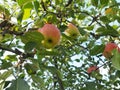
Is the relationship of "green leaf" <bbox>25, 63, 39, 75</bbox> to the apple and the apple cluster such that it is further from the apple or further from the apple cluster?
the apple

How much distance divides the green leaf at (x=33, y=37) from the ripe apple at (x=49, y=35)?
88mm

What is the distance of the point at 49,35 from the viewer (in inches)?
77.5

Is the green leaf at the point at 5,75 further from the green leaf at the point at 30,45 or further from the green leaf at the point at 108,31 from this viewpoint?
the green leaf at the point at 108,31

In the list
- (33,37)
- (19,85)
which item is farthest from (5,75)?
(33,37)

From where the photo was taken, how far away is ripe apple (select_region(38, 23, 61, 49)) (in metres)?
1.93

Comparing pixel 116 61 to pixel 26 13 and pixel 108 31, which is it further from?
pixel 26 13

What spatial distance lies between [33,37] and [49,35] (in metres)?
0.24

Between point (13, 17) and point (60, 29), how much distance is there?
0.35 metres

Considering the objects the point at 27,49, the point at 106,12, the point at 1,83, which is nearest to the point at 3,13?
the point at 27,49

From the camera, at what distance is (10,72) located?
1.79 m

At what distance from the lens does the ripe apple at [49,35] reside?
6.33ft

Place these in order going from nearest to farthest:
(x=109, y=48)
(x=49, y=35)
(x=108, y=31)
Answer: (x=49, y=35) → (x=108, y=31) → (x=109, y=48)

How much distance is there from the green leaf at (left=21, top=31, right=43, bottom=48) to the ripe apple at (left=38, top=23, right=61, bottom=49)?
0.29 ft

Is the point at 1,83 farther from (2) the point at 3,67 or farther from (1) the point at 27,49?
(1) the point at 27,49
